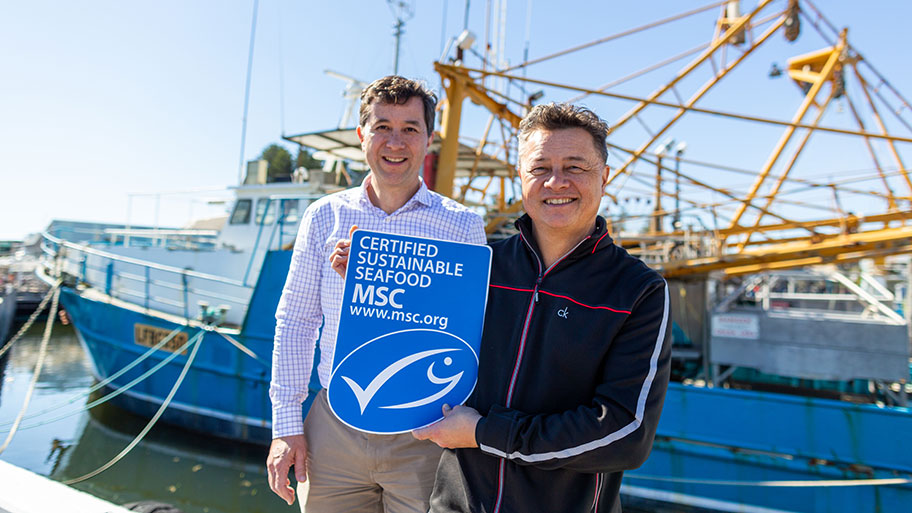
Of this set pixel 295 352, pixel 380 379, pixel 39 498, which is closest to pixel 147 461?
pixel 39 498

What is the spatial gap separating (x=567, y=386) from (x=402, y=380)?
1.43 ft

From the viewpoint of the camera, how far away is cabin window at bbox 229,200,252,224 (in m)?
7.92

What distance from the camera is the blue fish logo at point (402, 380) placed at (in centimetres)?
124

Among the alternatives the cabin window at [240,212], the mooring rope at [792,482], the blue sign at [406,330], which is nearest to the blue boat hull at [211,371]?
the cabin window at [240,212]

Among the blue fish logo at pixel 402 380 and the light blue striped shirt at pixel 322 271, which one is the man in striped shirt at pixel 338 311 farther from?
the blue fish logo at pixel 402 380

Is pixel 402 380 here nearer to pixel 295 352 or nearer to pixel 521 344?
pixel 521 344

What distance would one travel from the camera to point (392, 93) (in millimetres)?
1484

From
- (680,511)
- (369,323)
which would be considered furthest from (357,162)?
(369,323)

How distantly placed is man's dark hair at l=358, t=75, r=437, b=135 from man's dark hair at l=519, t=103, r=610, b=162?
50 cm

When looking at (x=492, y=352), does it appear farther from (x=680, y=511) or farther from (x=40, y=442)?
(x=40, y=442)

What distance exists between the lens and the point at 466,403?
1243 mm

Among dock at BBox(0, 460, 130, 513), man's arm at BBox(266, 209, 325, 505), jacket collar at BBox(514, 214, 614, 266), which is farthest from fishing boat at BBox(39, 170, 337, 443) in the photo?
jacket collar at BBox(514, 214, 614, 266)

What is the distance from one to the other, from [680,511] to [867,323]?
2.74m

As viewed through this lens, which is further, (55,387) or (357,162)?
(55,387)
